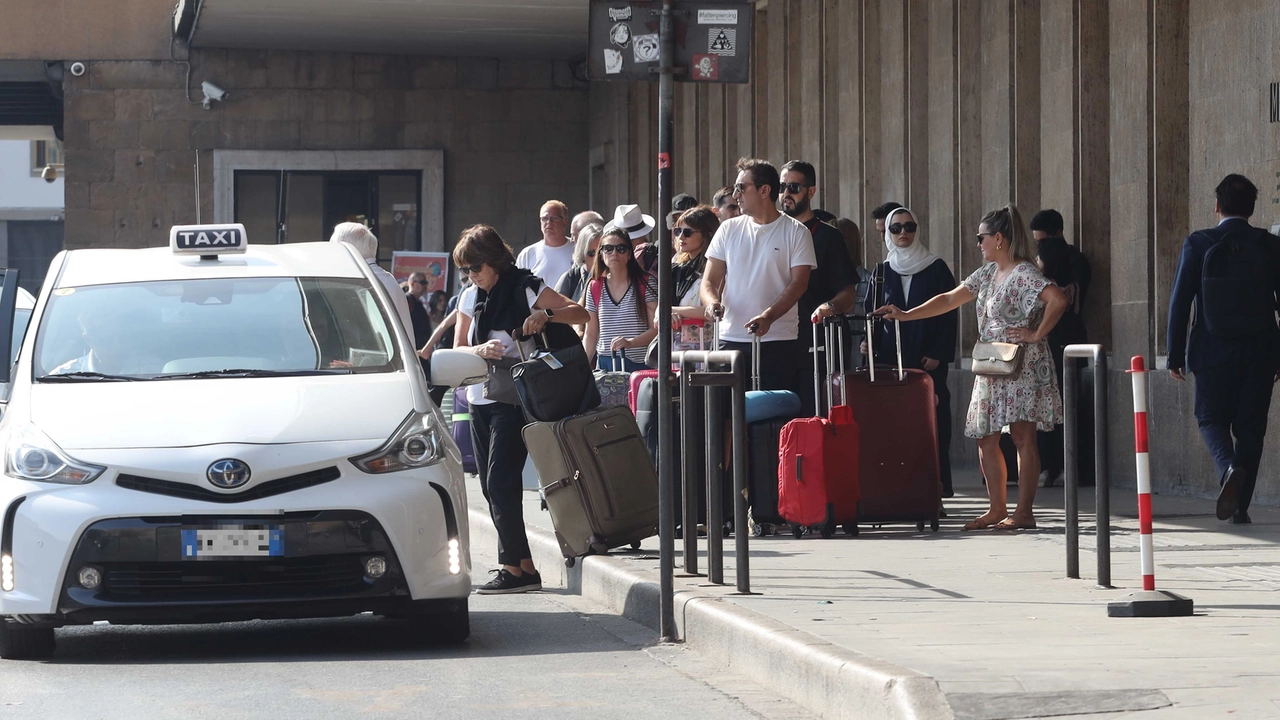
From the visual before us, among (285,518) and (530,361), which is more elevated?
(530,361)

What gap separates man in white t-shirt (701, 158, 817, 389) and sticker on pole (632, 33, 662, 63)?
8.88ft

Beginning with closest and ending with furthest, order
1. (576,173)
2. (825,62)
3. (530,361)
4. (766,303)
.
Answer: (530,361) < (766,303) < (825,62) < (576,173)

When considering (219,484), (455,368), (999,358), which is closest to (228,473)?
(219,484)

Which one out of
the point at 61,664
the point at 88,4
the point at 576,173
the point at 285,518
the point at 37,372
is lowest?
the point at 61,664

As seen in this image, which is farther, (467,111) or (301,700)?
(467,111)

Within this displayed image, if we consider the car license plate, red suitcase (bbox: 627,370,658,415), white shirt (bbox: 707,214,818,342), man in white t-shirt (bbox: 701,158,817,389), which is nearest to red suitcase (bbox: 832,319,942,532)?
man in white t-shirt (bbox: 701,158,817,389)

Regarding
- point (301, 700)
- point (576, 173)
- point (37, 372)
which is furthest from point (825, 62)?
point (301, 700)

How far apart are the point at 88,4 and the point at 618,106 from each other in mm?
8131

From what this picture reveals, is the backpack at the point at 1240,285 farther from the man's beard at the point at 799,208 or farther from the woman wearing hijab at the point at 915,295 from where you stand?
the man's beard at the point at 799,208

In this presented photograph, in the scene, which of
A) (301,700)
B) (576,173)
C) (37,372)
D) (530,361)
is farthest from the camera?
(576,173)

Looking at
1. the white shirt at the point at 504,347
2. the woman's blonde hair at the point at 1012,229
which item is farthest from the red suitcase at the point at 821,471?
the white shirt at the point at 504,347

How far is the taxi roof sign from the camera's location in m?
8.82

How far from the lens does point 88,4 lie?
2938 centimetres

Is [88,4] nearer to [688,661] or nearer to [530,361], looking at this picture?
[530,361]
